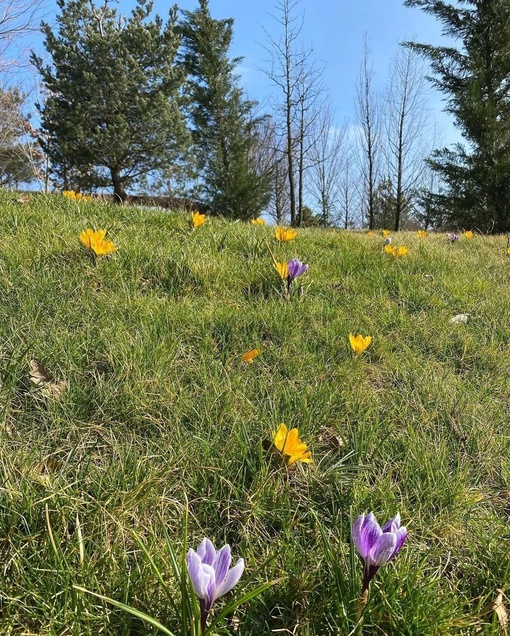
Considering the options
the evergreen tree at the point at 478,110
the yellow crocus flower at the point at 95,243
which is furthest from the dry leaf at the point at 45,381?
the evergreen tree at the point at 478,110

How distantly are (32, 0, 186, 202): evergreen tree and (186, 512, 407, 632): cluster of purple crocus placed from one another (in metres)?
20.2

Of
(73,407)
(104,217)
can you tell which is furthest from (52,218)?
(73,407)

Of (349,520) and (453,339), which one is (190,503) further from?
(453,339)

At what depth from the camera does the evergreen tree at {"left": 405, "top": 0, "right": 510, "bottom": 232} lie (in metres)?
12.3

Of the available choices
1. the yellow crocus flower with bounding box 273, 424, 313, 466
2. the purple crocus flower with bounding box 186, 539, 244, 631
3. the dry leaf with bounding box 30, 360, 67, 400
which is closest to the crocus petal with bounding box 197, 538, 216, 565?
the purple crocus flower with bounding box 186, 539, 244, 631

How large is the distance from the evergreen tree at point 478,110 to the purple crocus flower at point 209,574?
43.8 feet

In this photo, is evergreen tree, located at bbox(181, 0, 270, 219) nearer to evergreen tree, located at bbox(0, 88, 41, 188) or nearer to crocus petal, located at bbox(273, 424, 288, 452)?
evergreen tree, located at bbox(0, 88, 41, 188)

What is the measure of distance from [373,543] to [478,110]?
45.9 feet

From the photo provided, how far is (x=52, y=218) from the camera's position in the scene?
2906 millimetres

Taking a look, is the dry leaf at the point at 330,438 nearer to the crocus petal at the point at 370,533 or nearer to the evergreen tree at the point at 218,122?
the crocus petal at the point at 370,533

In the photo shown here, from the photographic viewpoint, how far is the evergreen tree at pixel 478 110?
40.3 feet

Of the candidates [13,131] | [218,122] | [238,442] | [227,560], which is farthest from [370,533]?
[13,131]

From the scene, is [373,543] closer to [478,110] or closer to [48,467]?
[48,467]

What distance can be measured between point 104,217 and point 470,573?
3106 millimetres
